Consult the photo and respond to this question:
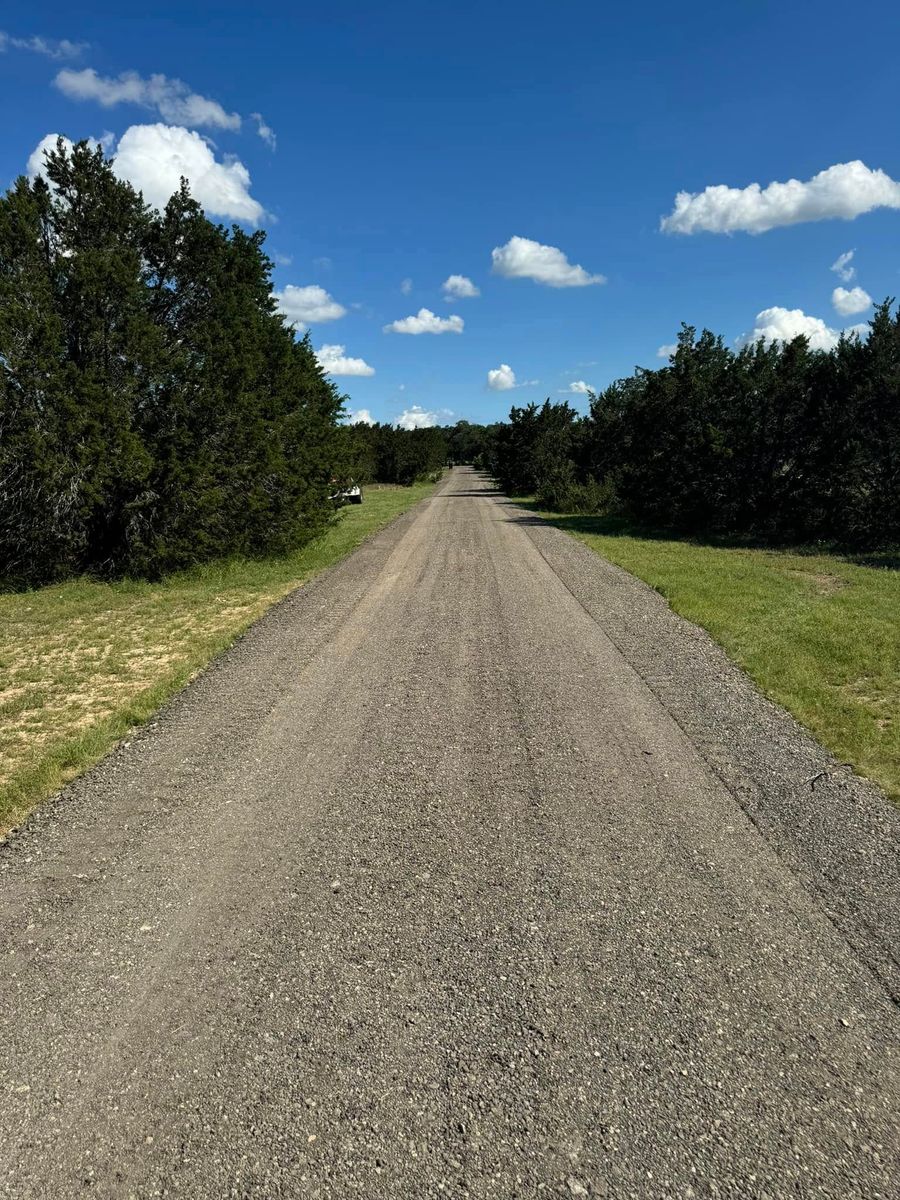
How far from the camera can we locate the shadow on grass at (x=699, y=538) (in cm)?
1565

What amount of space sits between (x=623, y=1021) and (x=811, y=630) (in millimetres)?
7310

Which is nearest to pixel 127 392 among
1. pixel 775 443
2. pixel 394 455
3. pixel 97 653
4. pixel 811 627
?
pixel 97 653

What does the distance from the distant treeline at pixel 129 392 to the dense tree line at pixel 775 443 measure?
1184 centimetres

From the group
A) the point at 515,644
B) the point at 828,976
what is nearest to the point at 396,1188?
the point at 828,976

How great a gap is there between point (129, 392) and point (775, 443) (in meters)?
16.4

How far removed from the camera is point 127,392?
12633 mm

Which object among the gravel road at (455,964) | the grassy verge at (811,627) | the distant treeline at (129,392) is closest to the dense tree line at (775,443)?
the grassy verge at (811,627)

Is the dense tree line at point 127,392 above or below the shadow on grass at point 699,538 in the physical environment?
above

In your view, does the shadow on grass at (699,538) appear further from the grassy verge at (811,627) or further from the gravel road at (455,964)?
the gravel road at (455,964)

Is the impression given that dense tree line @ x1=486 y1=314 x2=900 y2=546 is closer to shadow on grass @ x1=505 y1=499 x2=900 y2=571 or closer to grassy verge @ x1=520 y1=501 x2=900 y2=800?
shadow on grass @ x1=505 y1=499 x2=900 y2=571

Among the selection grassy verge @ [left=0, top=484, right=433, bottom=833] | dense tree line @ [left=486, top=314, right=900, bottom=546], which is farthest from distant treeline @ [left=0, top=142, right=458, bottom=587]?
dense tree line @ [left=486, top=314, right=900, bottom=546]

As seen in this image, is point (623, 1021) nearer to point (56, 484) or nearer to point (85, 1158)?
point (85, 1158)

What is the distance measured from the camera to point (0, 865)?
393cm

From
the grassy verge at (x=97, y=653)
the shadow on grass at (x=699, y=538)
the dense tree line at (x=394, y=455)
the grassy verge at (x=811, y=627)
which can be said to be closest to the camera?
the grassy verge at (x=97, y=653)
